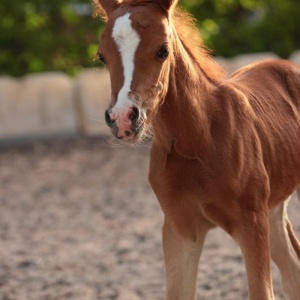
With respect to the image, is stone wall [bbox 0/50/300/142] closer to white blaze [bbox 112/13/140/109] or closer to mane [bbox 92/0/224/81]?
mane [bbox 92/0/224/81]

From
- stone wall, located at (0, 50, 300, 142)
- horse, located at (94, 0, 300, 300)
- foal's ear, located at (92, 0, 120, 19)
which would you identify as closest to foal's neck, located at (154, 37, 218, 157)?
horse, located at (94, 0, 300, 300)

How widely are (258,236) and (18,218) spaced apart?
5.12m

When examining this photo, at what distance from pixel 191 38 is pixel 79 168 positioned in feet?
23.1

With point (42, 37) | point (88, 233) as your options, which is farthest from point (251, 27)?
point (88, 233)

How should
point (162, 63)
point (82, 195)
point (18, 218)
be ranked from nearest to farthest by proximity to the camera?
point (162, 63)
point (18, 218)
point (82, 195)

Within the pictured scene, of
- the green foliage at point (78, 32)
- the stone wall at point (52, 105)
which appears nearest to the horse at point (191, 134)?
the stone wall at point (52, 105)

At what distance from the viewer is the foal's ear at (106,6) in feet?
13.2

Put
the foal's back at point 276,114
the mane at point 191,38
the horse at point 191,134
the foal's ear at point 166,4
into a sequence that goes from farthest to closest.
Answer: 1. the foal's back at point 276,114
2. the mane at point 191,38
3. the foal's ear at point 166,4
4. the horse at point 191,134

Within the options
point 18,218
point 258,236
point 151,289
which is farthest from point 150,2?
point 18,218

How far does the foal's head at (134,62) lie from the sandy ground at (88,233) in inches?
98.9

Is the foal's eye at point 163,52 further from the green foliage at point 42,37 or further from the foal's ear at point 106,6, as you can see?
the green foliage at point 42,37

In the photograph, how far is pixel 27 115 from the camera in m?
13.0

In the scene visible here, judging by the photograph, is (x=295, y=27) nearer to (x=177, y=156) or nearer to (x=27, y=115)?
(x=27, y=115)

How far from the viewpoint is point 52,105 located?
12984 mm
